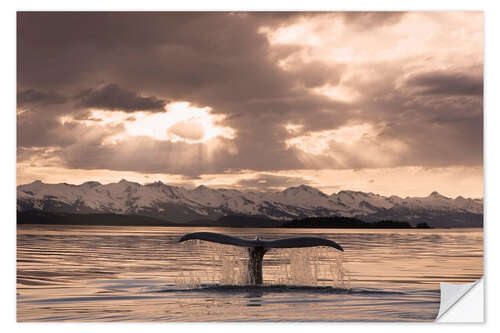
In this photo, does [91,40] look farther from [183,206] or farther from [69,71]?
[183,206]

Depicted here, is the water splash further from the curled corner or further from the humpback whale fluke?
the curled corner

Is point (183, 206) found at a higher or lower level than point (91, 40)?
lower

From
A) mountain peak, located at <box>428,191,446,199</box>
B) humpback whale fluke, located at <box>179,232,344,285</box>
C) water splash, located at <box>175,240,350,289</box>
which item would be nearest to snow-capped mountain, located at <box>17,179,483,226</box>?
mountain peak, located at <box>428,191,446,199</box>

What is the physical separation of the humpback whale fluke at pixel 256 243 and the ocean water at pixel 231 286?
1.29 ft

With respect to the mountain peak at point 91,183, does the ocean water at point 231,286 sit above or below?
below

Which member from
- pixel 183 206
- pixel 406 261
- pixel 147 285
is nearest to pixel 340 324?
pixel 147 285

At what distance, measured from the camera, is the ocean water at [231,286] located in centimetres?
1628

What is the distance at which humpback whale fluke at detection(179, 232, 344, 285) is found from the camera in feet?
58.9

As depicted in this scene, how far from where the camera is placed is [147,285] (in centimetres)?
1953
